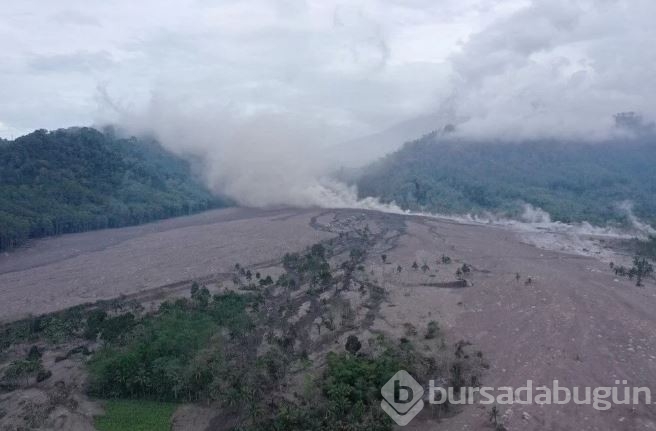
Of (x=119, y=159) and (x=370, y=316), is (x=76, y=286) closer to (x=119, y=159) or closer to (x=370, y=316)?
(x=370, y=316)

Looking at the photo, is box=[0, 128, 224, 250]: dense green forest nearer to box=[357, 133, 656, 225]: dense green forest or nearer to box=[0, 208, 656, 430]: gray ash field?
box=[0, 208, 656, 430]: gray ash field

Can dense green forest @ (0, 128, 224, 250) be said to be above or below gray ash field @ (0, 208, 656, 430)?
above

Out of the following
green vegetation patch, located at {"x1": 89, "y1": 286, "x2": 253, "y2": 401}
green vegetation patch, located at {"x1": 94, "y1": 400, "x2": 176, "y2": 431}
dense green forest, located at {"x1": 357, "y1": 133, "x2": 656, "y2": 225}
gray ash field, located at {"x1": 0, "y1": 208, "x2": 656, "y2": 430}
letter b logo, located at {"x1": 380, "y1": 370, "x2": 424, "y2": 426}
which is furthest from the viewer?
dense green forest, located at {"x1": 357, "y1": 133, "x2": 656, "y2": 225}

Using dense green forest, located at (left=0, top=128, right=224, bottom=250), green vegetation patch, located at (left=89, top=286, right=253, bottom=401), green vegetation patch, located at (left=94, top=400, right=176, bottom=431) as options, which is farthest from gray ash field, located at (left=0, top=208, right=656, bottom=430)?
dense green forest, located at (left=0, top=128, right=224, bottom=250)

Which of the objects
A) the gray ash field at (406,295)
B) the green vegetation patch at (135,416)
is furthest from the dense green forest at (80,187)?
the green vegetation patch at (135,416)

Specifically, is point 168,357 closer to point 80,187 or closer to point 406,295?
point 406,295

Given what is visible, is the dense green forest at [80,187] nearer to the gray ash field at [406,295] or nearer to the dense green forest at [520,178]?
the gray ash field at [406,295]

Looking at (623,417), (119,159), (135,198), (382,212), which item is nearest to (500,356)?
(623,417)
